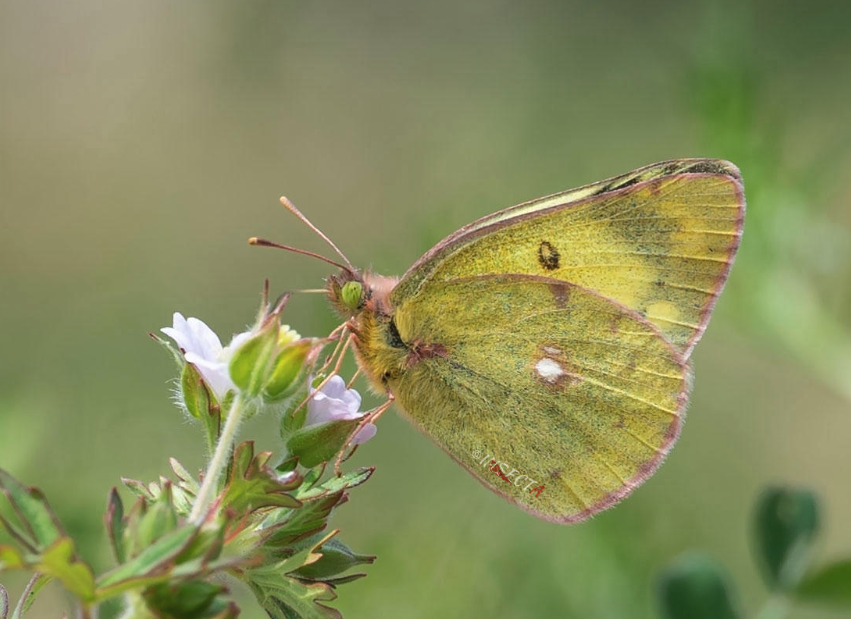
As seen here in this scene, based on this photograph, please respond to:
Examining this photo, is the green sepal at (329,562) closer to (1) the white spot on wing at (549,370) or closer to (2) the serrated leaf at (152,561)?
(2) the serrated leaf at (152,561)

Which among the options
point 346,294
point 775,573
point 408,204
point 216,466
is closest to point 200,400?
point 216,466

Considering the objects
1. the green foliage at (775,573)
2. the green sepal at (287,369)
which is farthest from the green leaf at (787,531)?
the green sepal at (287,369)

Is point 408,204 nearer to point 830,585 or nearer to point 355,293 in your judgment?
point 355,293

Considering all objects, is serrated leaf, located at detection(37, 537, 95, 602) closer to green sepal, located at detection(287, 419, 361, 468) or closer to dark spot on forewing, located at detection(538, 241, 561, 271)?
green sepal, located at detection(287, 419, 361, 468)

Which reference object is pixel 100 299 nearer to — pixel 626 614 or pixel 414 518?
pixel 414 518

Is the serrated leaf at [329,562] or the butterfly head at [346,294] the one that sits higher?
the butterfly head at [346,294]

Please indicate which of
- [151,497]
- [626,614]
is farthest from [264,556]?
[626,614]
